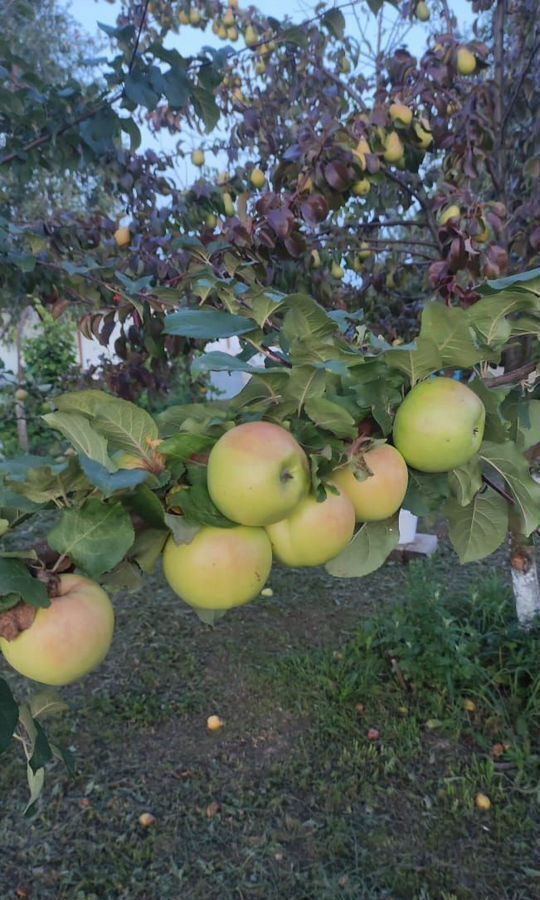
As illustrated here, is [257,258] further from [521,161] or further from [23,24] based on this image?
[23,24]

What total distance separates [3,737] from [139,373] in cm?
216

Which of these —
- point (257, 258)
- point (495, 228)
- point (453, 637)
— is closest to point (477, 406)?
point (257, 258)

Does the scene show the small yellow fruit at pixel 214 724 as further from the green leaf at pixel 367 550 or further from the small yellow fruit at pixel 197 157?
the small yellow fruit at pixel 197 157

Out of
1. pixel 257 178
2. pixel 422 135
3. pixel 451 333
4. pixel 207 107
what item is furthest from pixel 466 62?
pixel 451 333

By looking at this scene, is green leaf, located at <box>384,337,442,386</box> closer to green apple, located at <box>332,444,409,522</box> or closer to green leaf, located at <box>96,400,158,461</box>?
green apple, located at <box>332,444,409,522</box>

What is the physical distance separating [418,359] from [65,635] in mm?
479

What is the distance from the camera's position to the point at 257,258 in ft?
6.63

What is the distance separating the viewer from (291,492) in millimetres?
655

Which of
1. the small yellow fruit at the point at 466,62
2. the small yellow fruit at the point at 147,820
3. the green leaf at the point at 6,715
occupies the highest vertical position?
the small yellow fruit at the point at 466,62

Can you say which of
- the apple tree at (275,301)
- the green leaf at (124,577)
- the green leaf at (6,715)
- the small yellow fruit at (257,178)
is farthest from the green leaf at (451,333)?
the small yellow fruit at (257,178)

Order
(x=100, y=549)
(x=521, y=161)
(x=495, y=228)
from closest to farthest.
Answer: (x=100, y=549), (x=495, y=228), (x=521, y=161)

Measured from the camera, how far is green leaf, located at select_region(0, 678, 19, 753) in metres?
0.60

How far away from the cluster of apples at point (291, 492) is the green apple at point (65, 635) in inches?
3.7

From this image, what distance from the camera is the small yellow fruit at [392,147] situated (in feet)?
7.91
